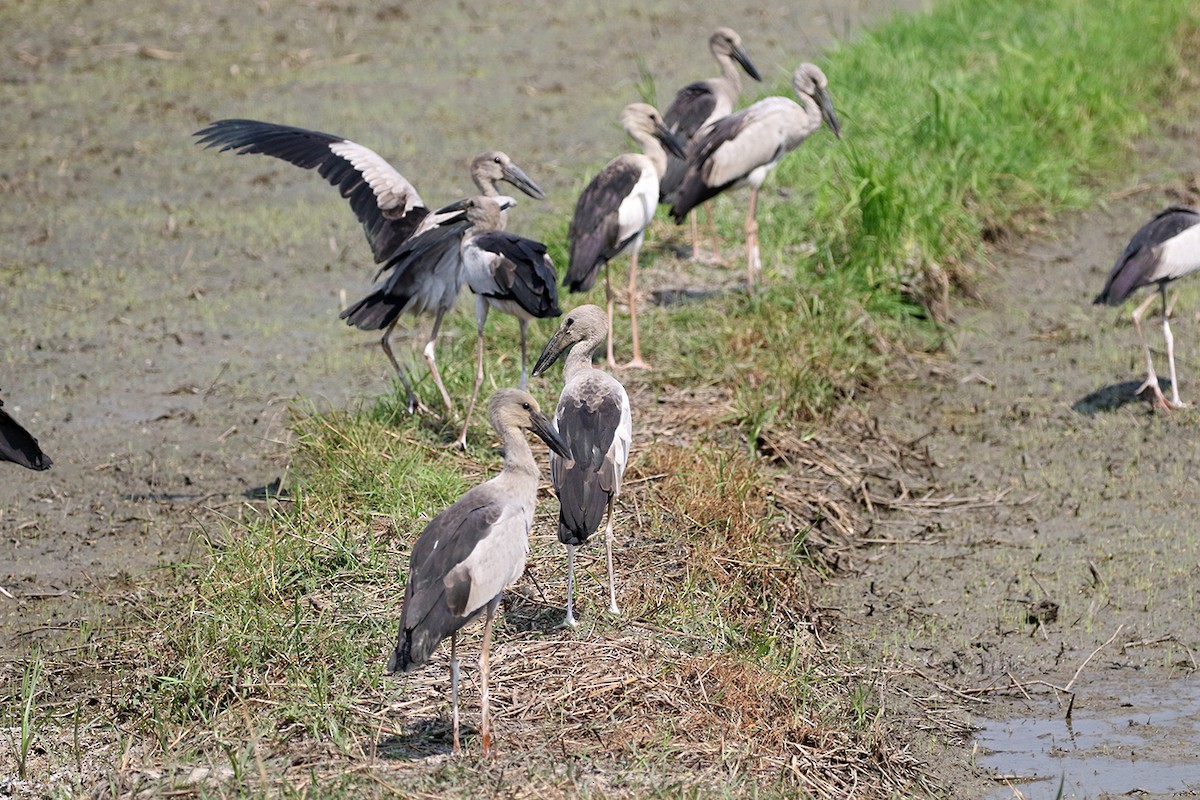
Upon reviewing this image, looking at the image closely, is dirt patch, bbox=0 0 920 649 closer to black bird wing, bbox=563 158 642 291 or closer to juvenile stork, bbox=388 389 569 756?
black bird wing, bbox=563 158 642 291

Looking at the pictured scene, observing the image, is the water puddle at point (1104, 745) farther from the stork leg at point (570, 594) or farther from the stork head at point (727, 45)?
the stork head at point (727, 45)

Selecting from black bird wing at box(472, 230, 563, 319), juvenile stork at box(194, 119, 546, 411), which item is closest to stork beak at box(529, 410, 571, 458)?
black bird wing at box(472, 230, 563, 319)

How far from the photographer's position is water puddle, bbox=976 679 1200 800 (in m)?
4.77

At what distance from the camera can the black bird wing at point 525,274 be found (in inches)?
249

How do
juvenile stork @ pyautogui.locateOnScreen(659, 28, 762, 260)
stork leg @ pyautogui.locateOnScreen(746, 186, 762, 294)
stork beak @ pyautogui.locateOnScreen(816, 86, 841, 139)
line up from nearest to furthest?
stork leg @ pyautogui.locateOnScreen(746, 186, 762, 294)
stork beak @ pyautogui.locateOnScreen(816, 86, 841, 139)
juvenile stork @ pyautogui.locateOnScreen(659, 28, 762, 260)

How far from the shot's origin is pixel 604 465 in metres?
5.12

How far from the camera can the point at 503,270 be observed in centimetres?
638

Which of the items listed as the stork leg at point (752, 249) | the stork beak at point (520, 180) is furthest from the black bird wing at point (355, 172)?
the stork leg at point (752, 249)

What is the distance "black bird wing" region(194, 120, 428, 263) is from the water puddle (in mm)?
3571

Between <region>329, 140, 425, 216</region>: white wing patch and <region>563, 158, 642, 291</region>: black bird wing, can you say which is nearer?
<region>329, 140, 425, 216</region>: white wing patch

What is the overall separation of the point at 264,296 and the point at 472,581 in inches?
195

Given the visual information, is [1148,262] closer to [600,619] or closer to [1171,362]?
[1171,362]

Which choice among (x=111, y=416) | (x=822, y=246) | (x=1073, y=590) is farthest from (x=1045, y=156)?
(x=111, y=416)

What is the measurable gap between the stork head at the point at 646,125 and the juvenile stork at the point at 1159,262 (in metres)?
2.36
